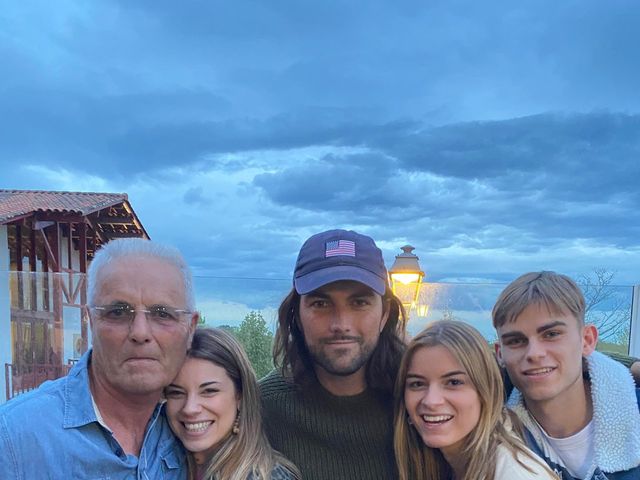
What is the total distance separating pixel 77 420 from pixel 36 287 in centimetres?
411

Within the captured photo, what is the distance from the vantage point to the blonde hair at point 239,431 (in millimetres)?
1877

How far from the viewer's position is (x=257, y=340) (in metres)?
4.46

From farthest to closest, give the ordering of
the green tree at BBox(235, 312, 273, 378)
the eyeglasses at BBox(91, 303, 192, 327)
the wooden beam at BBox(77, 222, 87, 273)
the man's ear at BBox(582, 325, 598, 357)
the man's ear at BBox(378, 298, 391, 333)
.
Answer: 1. the wooden beam at BBox(77, 222, 87, 273)
2. the green tree at BBox(235, 312, 273, 378)
3. the man's ear at BBox(378, 298, 391, 333)
4. the man's ear at BBox(582, 325, 598, 357)
5. the eyeglasses at BBox(91, 303, 192, 327)

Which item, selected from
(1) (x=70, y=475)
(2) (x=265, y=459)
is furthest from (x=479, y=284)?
(1) (x=70, y=475)

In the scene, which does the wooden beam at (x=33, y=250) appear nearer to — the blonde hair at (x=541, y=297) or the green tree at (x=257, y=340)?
the green tree at (x=257, y=340)

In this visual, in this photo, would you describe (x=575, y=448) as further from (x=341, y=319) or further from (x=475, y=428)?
(x=341, y=319)

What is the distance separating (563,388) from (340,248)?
3.34 ft

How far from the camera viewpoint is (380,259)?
225cm

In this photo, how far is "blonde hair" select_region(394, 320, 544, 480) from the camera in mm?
1798

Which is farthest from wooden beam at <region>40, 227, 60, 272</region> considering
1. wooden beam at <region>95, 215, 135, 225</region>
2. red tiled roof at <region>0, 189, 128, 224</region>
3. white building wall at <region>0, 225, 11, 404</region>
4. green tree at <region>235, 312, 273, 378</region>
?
green tree at <region>235, 312, 273, 378</region>

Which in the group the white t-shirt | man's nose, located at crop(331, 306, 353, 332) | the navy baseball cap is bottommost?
the white t-shirt

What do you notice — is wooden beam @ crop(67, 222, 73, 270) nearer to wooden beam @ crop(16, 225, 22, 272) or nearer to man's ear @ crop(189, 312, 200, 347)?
wooden beam @ crop(16, 225, 22, 272)

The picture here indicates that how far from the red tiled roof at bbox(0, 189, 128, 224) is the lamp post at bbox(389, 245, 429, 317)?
7.83 metres

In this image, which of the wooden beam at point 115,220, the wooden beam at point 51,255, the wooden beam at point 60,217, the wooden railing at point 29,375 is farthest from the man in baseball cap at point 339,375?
the wooden beam at point 115,220
